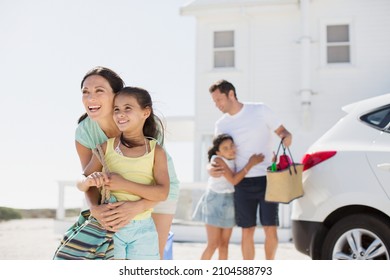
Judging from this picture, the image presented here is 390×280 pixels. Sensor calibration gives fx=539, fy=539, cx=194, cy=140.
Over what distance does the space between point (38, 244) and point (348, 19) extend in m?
5.37

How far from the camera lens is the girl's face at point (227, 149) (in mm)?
3600

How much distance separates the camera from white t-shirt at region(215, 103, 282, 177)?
3.61 meters

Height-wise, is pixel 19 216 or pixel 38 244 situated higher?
pixel 19 216

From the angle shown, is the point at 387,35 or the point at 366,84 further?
the point at 366,84

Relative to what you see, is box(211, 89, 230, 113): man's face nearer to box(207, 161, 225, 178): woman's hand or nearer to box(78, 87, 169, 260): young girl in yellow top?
box(207, 161, 225, 178): woman's hand

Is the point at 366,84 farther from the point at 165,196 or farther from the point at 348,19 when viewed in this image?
the point at 165,196

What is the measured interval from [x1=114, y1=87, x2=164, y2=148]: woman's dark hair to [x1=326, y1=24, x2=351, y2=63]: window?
6127mm

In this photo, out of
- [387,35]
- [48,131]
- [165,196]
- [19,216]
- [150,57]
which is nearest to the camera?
[165,196]

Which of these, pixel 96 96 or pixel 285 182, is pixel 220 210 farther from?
pixel 96 96

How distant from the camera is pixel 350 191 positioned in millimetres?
2924

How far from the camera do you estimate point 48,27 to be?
3.36 m

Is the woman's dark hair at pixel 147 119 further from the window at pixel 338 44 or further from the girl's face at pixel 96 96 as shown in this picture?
the window at pixel 338 44

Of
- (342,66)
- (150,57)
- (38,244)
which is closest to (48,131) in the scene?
(150,57)

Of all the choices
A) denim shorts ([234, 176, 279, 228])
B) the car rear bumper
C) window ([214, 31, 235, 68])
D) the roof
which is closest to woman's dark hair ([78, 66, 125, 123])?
the car rear bumper
